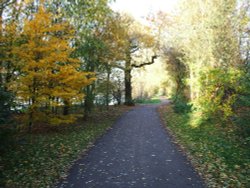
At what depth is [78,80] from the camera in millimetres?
14664

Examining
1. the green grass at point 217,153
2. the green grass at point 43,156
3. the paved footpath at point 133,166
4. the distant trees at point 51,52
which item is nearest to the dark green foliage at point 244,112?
the green grass at point 217,153

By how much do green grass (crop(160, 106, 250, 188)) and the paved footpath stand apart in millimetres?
453

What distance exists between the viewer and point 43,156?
10383 millimetres

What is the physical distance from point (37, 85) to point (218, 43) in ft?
35.3

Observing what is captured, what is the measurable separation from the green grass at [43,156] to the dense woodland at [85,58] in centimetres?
83

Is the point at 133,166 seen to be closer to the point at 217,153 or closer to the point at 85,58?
the point at 217,153

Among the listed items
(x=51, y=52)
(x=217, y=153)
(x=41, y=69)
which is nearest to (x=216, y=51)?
(x=217, y=153)

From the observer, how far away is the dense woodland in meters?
13.5

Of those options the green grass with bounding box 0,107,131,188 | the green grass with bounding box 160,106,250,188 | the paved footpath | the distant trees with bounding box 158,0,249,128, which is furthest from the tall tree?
the distant trees with bounding box 158,0,249,128

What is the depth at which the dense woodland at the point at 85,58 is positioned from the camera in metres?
13.5

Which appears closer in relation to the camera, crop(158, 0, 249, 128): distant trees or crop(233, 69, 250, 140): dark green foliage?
crop(233, 69, 250, 140): dark green foliage

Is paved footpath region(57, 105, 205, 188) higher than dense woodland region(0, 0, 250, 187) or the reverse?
the reverse

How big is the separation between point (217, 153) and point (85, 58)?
1037 cm

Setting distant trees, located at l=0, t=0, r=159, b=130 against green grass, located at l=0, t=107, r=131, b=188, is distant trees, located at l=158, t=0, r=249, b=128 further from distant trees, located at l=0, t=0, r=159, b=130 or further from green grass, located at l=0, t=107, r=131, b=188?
green grass, located at l=0, t=107, r=131, b=188
